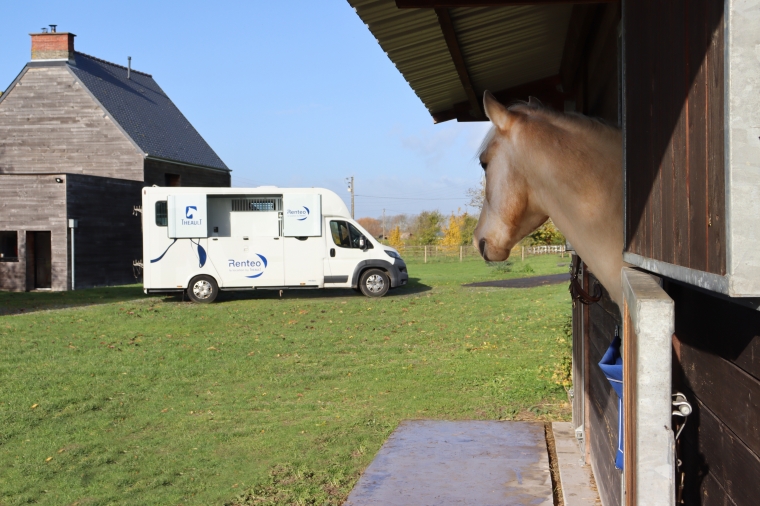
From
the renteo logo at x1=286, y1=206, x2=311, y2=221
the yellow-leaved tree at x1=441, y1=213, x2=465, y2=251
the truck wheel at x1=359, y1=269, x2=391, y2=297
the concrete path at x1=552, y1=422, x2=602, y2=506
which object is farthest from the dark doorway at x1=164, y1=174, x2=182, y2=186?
the concrete path at x1=552, y1=422, x2=602, y2=506

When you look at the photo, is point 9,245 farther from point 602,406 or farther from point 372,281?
point 602,406

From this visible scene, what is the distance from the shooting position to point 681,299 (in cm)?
174

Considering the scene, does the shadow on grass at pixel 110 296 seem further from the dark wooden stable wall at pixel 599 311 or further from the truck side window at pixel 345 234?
the dark wooden stable wall at pixel 599 311

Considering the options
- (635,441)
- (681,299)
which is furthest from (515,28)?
(635,441)

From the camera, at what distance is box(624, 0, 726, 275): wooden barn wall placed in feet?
3.57

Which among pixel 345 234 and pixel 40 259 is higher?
pixel 345 234

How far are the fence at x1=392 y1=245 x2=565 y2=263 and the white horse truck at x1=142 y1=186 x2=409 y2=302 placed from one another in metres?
22.7

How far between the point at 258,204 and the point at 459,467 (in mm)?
15565

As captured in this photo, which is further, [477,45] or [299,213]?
[299,213]

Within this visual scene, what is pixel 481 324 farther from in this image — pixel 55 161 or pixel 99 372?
pixel 55 161

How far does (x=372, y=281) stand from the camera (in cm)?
2009

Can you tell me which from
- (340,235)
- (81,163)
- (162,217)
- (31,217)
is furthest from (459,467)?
(81,163)

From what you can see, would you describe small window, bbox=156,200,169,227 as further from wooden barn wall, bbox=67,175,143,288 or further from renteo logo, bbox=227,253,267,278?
wooden barn wall, bbox=67,175,143,288

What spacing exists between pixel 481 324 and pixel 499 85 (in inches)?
336
